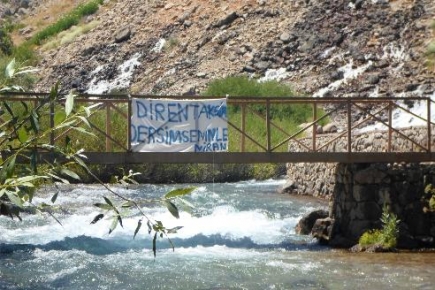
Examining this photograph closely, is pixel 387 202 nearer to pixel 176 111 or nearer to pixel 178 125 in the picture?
pixel 178 125

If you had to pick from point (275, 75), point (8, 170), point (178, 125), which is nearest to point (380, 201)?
point (178, 125)

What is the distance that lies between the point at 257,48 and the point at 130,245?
2645cm

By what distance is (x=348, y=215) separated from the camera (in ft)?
49.1

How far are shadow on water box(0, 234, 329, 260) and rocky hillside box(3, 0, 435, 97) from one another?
53.7 ft

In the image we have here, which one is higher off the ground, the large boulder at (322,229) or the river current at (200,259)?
the large boulder at (322,229)

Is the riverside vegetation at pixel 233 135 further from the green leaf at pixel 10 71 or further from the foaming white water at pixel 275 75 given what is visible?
the green leaf at pixel 10 71

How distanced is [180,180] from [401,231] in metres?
15.4

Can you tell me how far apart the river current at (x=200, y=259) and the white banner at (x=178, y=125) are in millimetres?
1607

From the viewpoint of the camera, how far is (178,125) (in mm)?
14141

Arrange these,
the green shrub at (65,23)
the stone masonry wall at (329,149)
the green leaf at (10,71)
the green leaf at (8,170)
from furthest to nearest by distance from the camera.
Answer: the green shrub at (65,23) → the stone masonry wall at (329,149) → the green leaf at (10,71) → the green leaf at (8,170)

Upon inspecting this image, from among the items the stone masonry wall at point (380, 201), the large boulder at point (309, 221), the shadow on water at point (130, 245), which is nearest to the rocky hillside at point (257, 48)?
the large boulder at point (309, 221)

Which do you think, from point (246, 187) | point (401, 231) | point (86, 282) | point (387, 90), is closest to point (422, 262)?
point (401, 231)

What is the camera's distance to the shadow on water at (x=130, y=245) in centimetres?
1427

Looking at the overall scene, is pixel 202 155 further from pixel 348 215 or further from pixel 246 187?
pixel 246 187
